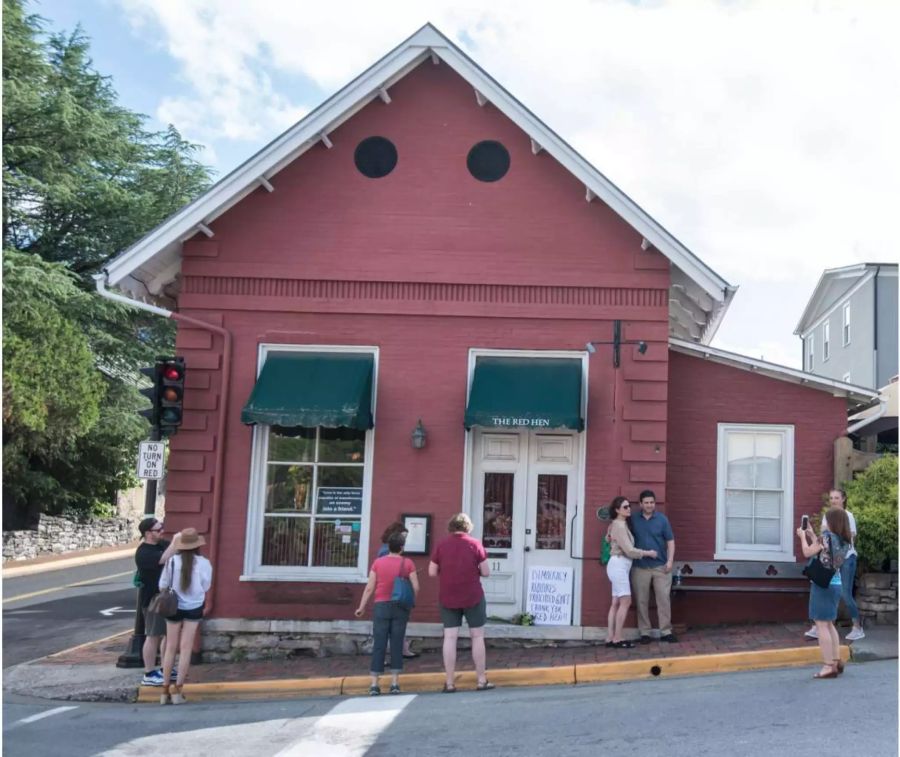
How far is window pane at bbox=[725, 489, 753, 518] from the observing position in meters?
12.2

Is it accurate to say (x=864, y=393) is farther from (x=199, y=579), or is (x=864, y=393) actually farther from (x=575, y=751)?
(x=199, y=579)

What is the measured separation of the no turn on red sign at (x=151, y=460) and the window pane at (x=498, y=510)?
393 cm

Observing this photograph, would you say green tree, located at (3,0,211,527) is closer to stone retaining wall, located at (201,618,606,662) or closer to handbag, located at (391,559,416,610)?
stone retaining wall, located at (201,618,606,662)

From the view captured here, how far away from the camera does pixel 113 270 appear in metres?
11.3

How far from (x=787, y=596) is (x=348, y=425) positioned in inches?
236

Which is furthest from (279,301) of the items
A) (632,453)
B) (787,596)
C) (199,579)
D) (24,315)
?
(24,315)

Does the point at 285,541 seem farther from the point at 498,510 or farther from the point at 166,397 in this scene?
the point at 498,510

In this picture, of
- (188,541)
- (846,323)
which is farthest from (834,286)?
(188,541)

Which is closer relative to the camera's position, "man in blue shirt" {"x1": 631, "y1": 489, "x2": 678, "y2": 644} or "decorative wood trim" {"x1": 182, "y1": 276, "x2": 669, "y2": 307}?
"man in blue shirt" {"x1": 631, "y1": 489, "x2": 678, "y2": 644}

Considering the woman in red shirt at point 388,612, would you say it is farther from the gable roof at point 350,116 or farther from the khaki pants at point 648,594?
the gable roof at point 350,116

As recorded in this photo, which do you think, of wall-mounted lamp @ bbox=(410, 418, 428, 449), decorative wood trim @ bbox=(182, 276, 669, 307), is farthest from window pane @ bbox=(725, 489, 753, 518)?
wall-mounted lamp @ bbox=(410, 418, 428, 449)

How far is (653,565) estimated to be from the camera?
1106cm

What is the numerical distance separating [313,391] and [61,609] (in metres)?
9.28

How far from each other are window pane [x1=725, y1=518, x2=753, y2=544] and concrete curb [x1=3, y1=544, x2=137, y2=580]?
61.2 feet
